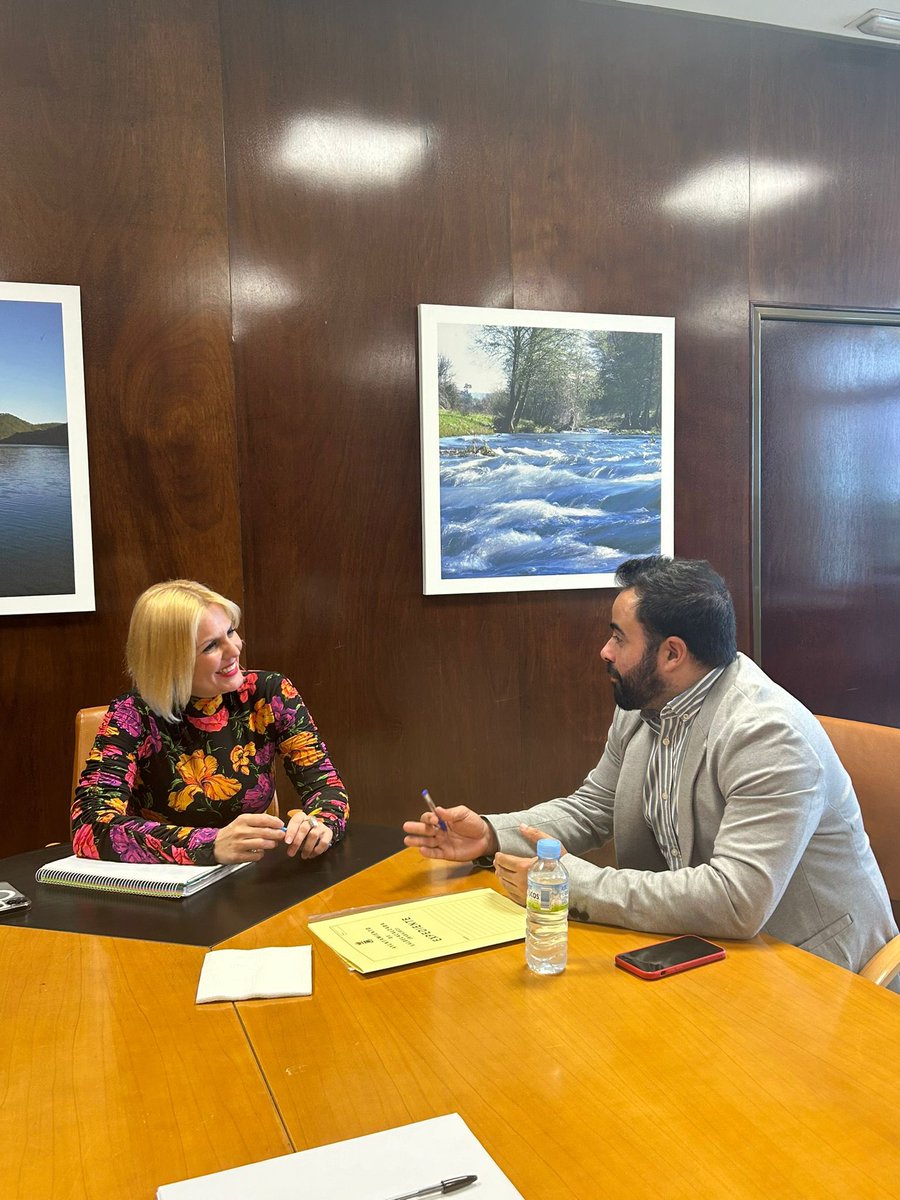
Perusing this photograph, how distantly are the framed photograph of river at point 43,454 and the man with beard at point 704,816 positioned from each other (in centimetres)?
169

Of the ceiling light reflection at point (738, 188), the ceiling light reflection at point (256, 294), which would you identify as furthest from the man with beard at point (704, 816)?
the ceiling light reflection at point (738, 188)

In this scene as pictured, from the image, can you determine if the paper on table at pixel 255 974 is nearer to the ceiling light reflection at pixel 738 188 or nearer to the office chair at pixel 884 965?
the office chair at pixel 884 965

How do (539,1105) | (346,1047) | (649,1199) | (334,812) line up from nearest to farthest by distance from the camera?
(649,1199) → (539,1105) → (346,1047) → (334,812)

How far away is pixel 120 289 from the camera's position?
10.3ft

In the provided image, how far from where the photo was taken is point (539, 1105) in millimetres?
1154

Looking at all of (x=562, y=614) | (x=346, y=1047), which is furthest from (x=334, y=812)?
(x=562, y=614)

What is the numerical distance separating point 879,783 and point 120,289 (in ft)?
8.57

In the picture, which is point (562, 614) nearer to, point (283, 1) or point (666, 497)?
point (666, 497)

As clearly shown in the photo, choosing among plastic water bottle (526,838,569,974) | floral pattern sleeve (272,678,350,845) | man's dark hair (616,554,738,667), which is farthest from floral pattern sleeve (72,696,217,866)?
man's dark hair (616,554,738,667)

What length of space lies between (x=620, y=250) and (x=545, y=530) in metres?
1.13

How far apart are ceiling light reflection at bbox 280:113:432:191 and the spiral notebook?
2.41 metres

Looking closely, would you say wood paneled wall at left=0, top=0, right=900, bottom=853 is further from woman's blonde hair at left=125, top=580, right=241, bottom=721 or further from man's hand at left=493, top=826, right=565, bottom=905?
man's hand at left=493, top=826, right=565, bottom=905

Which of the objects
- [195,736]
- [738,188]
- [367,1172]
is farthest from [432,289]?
[367,1172]

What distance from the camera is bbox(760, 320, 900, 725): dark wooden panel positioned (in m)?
4.12
